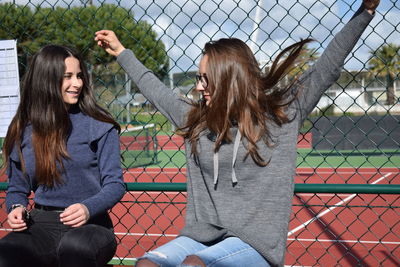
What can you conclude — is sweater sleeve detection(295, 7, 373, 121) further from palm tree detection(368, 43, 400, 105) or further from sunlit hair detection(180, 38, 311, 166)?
palm tree detection(368, 43, 400, 105)

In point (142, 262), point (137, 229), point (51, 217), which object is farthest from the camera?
point (137, 229)

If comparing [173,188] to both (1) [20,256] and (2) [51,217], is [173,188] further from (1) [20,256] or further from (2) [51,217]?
(1) [20,256]

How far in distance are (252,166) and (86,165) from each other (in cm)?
84

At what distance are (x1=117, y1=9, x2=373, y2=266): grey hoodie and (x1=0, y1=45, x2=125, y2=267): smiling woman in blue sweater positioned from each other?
44 centimetres

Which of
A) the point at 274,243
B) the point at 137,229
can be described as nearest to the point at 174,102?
the point at 274,243

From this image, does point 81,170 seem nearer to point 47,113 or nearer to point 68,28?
point 47,113

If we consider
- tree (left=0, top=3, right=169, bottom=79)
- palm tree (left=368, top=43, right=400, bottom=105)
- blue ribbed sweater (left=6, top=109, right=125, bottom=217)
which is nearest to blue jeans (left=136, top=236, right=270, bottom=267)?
blue ribbed sweater (left=6, top=109, right=125, bottom=217)

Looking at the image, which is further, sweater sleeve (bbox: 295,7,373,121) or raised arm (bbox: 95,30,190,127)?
raised arm (bbox: 95,30,190,127)

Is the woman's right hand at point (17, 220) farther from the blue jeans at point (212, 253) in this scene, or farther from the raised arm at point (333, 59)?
the raised arm at point (333, 59)

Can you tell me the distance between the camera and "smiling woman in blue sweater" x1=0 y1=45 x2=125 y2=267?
240 cm

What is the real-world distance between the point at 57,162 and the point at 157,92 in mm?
582

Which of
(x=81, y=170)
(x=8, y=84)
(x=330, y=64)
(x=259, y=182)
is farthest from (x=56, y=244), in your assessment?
(x=330, y=64)

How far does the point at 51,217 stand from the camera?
252 cm

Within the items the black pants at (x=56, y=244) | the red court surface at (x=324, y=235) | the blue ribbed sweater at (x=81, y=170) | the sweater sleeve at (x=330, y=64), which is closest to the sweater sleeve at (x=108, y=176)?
the blue ribbed sweater at (x=81, y=170)
